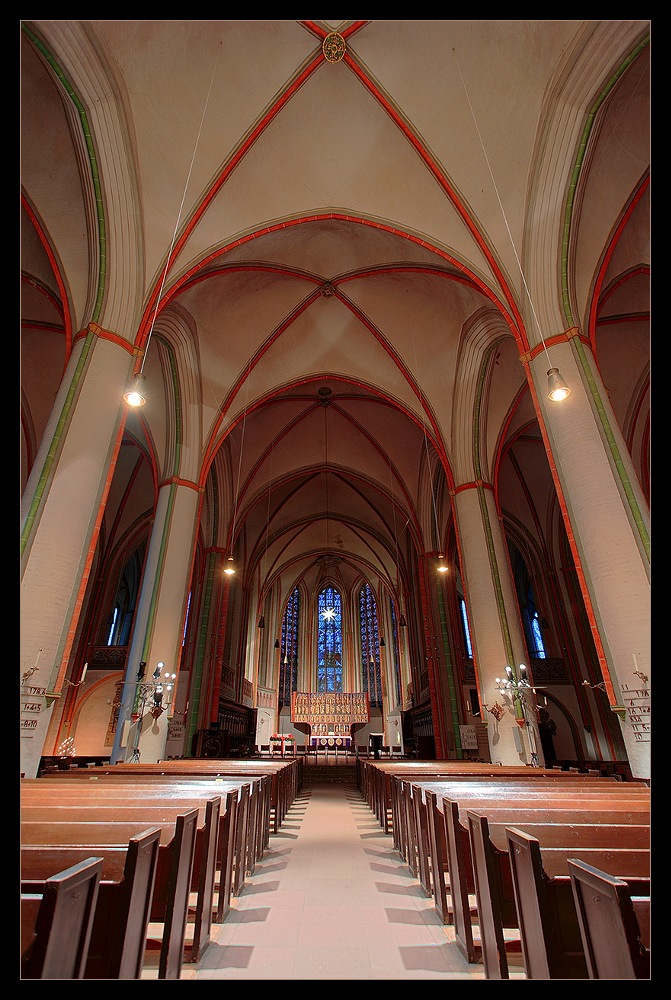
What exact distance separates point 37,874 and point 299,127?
35.9 ft

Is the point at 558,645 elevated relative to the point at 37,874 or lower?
elevated

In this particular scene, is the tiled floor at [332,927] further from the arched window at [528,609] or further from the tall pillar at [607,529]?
the arched window at [528,609]

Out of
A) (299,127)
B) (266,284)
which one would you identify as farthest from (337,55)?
(266,284)

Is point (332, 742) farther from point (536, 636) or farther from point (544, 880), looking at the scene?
point (544, 880)

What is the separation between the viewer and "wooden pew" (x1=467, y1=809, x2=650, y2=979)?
5.49 feet

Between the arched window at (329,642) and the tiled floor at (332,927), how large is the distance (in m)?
21.8

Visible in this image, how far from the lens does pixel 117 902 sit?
1.61 metres

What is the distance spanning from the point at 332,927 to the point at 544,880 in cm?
170

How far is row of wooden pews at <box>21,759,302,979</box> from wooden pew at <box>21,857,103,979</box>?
0.4 inches

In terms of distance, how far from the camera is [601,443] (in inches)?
252

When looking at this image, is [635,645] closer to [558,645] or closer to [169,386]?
[169,386]

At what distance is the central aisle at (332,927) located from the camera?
7.22ft

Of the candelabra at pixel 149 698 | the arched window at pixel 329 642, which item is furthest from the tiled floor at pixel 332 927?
the arched window at pixel 329 642

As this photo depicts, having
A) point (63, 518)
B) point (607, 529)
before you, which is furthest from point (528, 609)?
point (63, 518)
